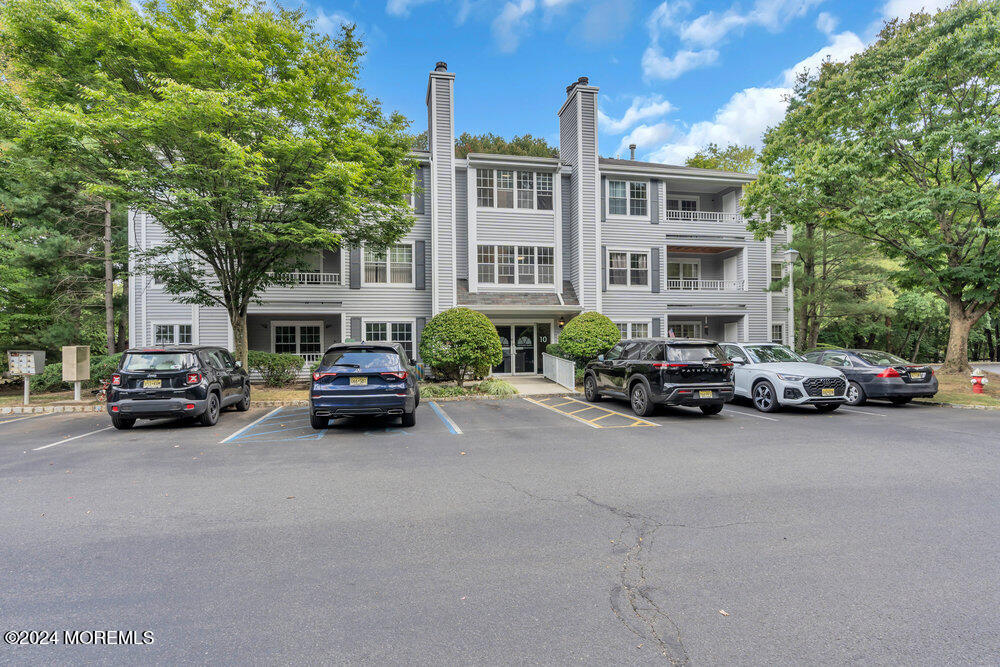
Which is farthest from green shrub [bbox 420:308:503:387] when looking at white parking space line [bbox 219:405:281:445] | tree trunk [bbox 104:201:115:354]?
tree trunk [bbox 104:201:115:354]

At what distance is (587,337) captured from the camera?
16188 millimetres

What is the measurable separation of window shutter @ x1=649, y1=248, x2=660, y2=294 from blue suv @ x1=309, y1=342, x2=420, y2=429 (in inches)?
564

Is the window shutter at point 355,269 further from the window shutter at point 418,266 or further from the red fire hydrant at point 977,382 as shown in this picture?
the red fire hydrant at point 977,382

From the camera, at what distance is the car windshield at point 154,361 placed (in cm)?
890

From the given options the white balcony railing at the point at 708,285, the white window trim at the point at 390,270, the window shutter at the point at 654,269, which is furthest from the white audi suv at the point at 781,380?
the white window trim at the point at 390,270

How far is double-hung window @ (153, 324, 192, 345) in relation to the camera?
1666cm

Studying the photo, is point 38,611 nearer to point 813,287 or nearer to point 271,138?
point 271,138

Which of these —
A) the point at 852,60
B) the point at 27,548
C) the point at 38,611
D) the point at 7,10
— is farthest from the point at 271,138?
the point at 852,60

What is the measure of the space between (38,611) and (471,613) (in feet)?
8.90

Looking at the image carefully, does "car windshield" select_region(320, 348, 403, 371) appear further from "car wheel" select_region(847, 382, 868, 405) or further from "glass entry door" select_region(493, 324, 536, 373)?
"car wheel" select_region(847, 382, 868, 405)

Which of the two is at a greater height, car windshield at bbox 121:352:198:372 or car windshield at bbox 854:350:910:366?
car windshield at bbox 121:352:198:372

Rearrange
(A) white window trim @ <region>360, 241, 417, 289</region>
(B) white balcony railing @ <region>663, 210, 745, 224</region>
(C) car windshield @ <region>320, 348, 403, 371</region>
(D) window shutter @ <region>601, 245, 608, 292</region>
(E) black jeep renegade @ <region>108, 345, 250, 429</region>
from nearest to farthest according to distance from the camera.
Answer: (C) car windshield @ <region>320, 348, 403, 371</region>
(E) black jeep renegade @ <region>108, 345, 250, 429</region>
(A) white window trim @ <region>360, 241, 417, 289</region>
(D) window shutter @ <region>601, 245, 608, 292</region>
(B) white balcony railing @ <region>663, 210, 745, 224</region>

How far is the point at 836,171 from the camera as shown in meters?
14.5

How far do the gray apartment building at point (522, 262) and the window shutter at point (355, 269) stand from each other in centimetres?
4
